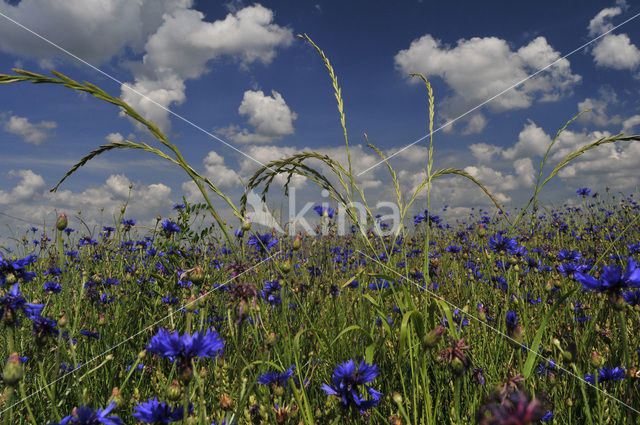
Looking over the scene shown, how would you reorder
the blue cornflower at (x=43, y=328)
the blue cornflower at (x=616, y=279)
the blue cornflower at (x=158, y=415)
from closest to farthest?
the blue cornflower at (x=158, y=415) < the blue cornflower at (x=616, y=279) < the blue cornflower at (x=43, y=328)

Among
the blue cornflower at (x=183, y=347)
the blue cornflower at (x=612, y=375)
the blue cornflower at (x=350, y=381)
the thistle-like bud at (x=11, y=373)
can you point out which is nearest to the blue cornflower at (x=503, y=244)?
the blue cornflower at (x=612, y=375)

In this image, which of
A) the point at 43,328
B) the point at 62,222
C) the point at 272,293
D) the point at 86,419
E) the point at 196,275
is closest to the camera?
the point at 86,419

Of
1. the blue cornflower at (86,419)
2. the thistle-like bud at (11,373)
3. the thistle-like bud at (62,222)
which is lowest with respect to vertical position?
the blue cornflower at (86,419)

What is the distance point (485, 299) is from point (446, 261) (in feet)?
7.63

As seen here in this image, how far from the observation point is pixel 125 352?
2375 millimetres

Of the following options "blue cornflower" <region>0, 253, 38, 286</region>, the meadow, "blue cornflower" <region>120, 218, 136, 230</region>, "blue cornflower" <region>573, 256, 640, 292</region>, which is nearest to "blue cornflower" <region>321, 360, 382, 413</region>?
the meadow

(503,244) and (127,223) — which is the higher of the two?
(127,223)

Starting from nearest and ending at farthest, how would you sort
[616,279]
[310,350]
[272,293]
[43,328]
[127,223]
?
[616,279] < [43,328] < [310,350] < [272,293] < [127,223]

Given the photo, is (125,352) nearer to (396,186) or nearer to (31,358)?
(31,358)

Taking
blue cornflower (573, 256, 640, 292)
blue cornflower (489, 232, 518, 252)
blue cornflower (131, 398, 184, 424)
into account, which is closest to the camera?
blue cornflower (131, 398, 184, 424)

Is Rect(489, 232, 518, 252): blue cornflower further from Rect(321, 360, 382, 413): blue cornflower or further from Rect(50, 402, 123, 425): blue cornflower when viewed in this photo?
Rect(50, 402, 123, 425): blue cornflower

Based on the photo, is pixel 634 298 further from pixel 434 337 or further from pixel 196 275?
pixel 196 275

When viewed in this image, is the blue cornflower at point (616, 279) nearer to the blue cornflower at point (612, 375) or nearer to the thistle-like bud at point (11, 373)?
the blue cornflower at point (612, 375)

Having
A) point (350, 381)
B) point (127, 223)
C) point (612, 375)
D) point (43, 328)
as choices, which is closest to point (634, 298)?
point (612, 375)
